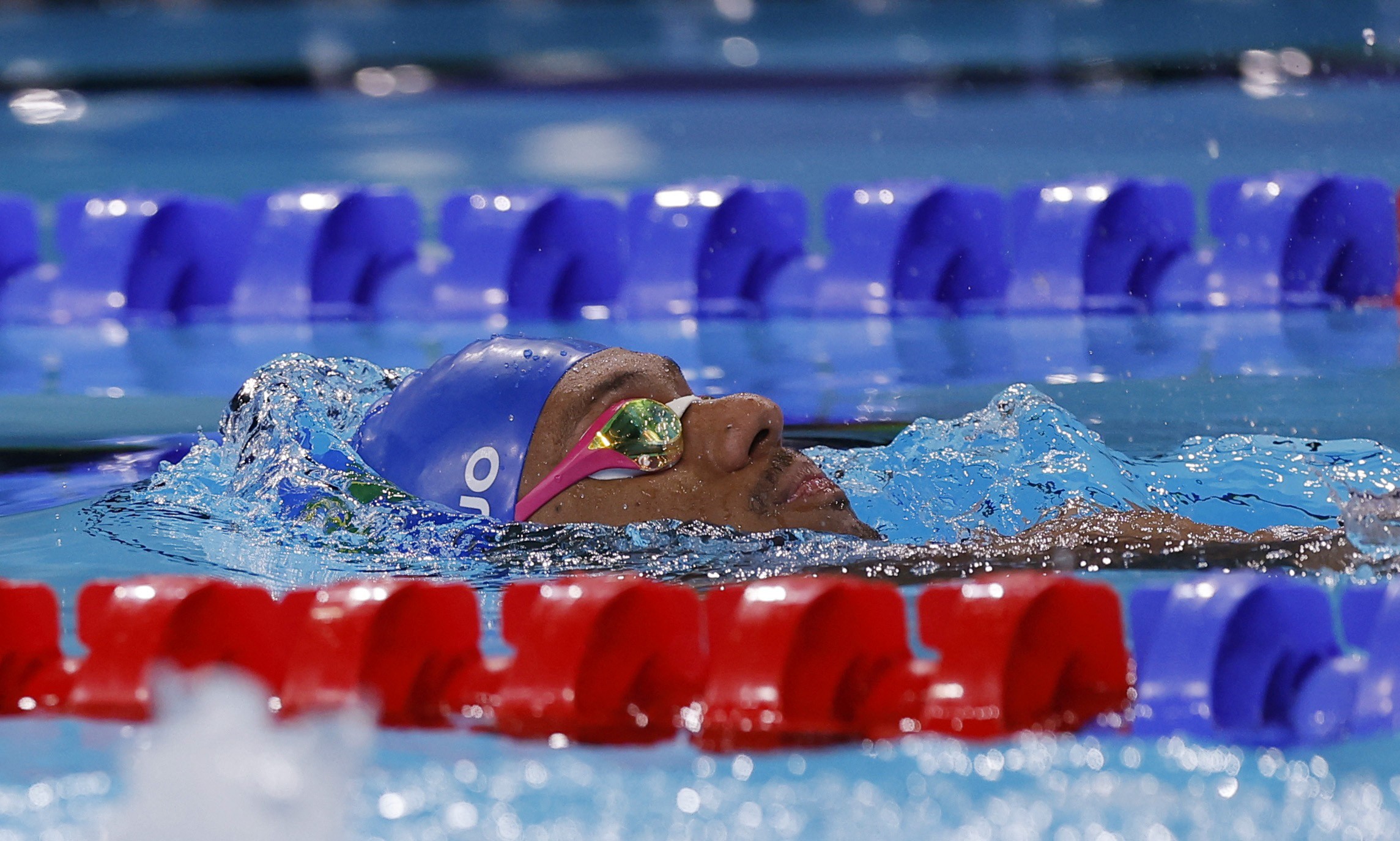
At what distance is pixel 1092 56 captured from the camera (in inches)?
414

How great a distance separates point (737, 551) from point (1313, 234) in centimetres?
338

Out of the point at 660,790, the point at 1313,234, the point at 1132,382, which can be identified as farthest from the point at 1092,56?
the point at 660,790

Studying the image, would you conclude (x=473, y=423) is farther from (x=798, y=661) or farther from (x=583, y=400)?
(x=798, y=661)

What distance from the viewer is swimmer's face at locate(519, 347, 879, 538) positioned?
2439 mm

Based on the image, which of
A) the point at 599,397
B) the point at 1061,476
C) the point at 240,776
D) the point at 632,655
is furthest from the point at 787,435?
the point at 240,776

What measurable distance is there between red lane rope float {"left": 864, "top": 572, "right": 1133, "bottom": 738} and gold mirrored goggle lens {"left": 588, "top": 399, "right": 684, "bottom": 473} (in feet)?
1.75

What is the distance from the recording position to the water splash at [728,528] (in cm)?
250

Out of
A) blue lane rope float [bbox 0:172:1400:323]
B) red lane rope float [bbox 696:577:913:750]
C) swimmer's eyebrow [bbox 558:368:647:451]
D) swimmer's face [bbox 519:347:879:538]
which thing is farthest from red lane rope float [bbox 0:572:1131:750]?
blue lane rope float [bbox 0:172:1400:323]

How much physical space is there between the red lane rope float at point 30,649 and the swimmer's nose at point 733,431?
902 millimetres

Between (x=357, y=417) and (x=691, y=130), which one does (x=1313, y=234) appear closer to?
(x=357, y=417)

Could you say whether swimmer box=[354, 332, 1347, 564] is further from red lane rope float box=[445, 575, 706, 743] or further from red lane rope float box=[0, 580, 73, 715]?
red lane rope float box=[0, 580, 73, 715]

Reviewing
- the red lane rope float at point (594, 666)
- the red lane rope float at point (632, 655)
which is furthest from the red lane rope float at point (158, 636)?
the red lane rope float at point (594, 666)

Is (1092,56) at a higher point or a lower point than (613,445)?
higher

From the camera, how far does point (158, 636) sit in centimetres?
214
